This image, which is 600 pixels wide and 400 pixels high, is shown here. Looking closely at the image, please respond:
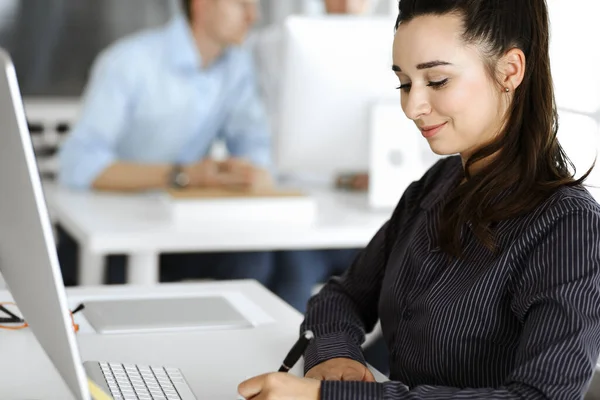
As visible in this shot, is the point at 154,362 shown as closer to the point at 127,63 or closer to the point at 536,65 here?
the point at 536,65

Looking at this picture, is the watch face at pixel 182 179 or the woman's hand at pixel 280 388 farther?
the watch face at pixel 182 179

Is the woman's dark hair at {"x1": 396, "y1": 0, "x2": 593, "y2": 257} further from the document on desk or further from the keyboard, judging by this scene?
the document on desk

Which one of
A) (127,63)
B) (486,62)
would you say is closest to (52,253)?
(486,62)

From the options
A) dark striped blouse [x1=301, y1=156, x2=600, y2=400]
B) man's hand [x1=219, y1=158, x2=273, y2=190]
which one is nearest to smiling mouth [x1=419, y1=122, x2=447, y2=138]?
dark striped blouse [x1=301, y1=156, x2=600, y2=400]

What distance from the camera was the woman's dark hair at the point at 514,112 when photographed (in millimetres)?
1223

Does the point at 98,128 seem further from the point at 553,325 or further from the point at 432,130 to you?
the point at 553,325

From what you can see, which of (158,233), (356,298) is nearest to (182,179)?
(158,233)

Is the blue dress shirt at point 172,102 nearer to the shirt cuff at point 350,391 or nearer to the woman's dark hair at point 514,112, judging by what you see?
the woman's dark hair at point 514,112

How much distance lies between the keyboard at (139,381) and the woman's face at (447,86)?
476mm

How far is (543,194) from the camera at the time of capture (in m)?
1.19

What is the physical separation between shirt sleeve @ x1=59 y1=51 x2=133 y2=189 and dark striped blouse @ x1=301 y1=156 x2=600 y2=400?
4.82 ft

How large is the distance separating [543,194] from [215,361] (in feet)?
1.80

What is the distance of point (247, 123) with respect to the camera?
10.6 feet

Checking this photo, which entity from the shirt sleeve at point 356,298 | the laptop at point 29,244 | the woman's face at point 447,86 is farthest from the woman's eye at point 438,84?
the laptop at point 29,244
